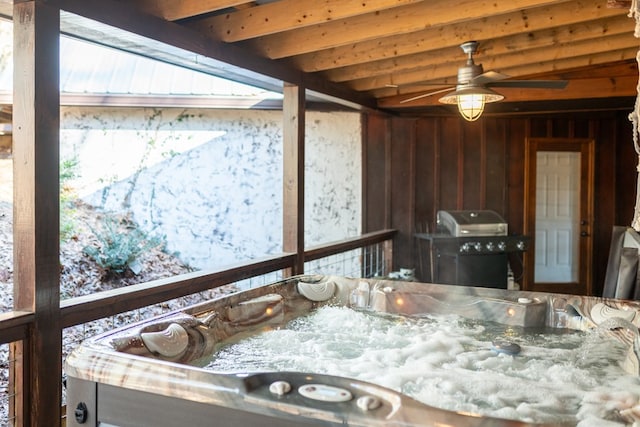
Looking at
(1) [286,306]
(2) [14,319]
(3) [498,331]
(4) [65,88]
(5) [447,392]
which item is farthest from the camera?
(4) [65,88]

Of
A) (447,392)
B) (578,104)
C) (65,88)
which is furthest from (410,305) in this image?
(65,88)

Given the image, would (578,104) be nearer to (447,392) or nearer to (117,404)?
(447,392)

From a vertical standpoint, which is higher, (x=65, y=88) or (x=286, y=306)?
(x=65, y=88)

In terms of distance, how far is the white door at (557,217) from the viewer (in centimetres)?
665

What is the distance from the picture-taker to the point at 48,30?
2.27m

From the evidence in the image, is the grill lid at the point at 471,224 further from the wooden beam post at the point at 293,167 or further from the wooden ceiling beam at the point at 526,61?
the wooden beam post at the point at 293,167

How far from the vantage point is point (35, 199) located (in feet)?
7.33

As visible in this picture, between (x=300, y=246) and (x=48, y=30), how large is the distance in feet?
8.26

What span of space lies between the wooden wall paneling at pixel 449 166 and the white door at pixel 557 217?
0.95 meters

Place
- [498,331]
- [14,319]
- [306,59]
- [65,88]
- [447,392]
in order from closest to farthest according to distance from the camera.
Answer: [447,392] < [14,319] < [498,331] < [306,59] < [65,88]

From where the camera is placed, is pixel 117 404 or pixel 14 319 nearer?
pixel 117 404

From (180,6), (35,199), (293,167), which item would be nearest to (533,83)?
(293,167)

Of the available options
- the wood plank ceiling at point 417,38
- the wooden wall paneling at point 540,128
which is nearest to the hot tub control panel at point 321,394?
the wood plank ceiling at point 417,38

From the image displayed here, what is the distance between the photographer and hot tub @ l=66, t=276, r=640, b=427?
153 cm
